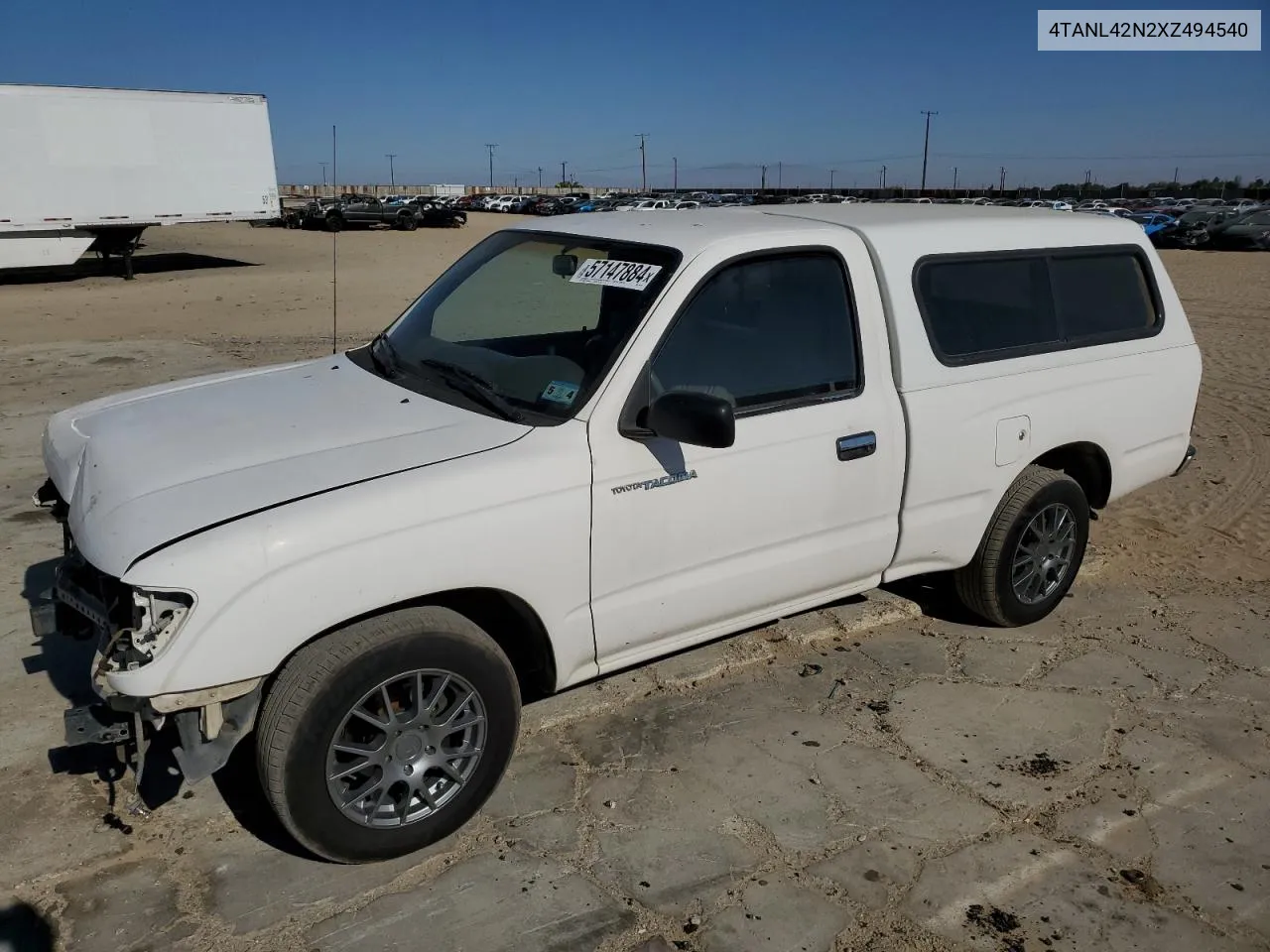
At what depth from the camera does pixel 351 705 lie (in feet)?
9.18

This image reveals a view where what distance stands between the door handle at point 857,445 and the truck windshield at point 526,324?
913mm

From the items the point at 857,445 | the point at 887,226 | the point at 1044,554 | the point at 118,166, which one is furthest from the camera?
the point at 118,166

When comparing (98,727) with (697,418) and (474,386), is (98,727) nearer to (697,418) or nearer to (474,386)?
(474,386)

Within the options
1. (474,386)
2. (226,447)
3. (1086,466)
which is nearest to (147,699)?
(226,447)

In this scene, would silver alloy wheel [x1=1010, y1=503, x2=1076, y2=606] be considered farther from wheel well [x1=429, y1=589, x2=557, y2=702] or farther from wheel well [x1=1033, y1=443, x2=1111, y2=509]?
wheel well [x1=429, y1=589, x2=557, y2=702]

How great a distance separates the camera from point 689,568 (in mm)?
3482

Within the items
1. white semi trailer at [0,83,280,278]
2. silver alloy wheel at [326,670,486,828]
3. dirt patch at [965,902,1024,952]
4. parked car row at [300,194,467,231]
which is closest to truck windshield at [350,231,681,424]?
silver alloy wheel at [326,670,486,828]

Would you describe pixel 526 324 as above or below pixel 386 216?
below

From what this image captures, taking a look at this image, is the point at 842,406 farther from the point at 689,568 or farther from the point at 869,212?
the point at 869,212

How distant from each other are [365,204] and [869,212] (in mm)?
43215

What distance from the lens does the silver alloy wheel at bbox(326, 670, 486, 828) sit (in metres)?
2.91

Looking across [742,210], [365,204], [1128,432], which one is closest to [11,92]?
[742,210]

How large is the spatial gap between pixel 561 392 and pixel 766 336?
2.78 feet

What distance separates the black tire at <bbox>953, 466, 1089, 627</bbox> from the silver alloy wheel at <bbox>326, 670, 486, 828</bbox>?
2.51 meters
